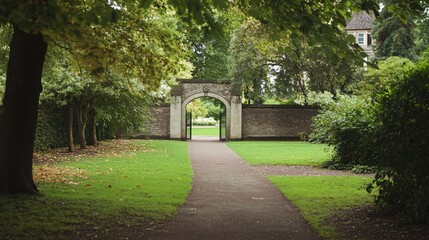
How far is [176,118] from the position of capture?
3316 centimetres

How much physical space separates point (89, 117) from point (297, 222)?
58.0 feet

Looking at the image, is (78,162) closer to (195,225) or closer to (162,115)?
(195,225)

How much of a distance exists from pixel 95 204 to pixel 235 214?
2611 mm

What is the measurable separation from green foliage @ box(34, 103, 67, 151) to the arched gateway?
1149cm

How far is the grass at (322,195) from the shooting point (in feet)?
24.5

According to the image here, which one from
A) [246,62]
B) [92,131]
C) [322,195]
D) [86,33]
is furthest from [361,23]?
[86,33]

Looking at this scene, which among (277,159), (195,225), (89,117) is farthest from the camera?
(89,117)

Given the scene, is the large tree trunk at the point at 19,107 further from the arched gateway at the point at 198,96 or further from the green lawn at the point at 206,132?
the green lawn at the point at 206,132

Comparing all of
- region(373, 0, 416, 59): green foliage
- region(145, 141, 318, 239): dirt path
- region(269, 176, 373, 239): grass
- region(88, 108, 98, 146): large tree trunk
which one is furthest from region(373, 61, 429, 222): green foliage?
region(373, 0, 416, 59): green foliage

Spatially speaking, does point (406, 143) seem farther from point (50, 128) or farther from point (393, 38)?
point (393, 38)

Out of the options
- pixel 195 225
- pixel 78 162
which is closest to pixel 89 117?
pixel 78 162

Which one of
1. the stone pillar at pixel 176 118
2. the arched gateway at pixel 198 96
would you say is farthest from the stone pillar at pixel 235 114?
the stone pillar at pixel 176 118

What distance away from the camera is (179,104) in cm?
3322

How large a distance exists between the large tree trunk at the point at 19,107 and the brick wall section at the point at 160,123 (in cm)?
2492
